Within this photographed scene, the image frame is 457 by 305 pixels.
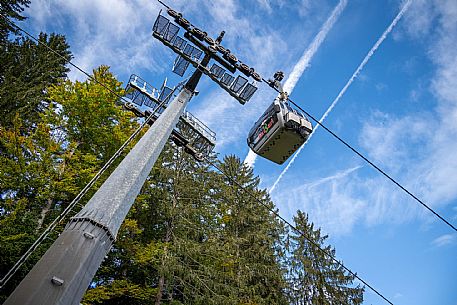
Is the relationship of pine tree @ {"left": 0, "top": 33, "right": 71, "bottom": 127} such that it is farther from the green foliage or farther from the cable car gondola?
the cable car gondola

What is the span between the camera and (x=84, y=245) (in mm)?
2555

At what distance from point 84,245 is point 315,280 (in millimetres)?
21532

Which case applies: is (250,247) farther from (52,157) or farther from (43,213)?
(52,157)

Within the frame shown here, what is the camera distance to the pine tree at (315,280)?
20062 millimetres

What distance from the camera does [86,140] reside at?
1369cm

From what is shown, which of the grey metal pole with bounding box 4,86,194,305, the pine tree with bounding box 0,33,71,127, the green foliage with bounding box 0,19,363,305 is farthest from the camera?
the pine tree with bounding box 0,33,71,127

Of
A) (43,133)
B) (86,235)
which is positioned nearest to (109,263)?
(43,133)

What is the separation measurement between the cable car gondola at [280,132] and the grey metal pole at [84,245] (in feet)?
9.99

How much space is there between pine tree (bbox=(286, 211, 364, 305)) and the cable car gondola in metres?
16.4

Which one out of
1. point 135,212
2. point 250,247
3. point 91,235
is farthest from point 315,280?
point 91,235

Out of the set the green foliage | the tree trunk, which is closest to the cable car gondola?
the green foliage

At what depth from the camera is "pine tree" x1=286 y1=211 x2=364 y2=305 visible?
20062 millimetres

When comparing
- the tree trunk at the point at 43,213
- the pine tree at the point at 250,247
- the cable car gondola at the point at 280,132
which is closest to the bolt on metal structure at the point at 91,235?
the cable car gondola at the point at 280,132

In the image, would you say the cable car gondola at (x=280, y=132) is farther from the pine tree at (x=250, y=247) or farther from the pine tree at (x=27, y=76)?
the pine tree at (x=27, y=76)
